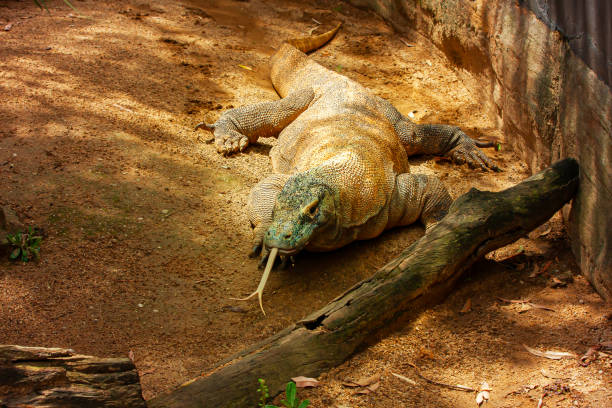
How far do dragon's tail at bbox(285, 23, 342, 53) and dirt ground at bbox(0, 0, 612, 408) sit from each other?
0.69m

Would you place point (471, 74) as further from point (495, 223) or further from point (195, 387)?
point (195, 387)

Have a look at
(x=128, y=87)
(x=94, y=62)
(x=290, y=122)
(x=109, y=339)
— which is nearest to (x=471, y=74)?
(x=290, y=122)

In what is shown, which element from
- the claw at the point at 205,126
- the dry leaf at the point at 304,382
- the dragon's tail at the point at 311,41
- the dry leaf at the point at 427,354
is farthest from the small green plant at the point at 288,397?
the dragon's tail at the point at 311,41

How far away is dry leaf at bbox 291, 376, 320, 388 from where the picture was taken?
2.75 metres

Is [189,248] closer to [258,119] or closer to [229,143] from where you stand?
[229,143]

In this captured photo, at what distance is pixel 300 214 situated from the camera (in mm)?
3715

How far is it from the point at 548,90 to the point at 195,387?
143 inches

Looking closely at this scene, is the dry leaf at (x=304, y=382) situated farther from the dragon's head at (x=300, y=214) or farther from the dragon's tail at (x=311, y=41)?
the dragon's tail at (x=311, y=41)

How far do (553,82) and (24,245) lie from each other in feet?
13.3

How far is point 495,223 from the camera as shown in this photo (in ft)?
11.6

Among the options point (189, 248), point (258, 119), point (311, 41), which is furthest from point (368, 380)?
point (311, 41)

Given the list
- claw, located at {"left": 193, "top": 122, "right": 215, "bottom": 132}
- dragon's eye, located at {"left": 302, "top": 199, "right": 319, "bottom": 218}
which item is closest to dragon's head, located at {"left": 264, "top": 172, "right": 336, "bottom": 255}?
dragon's eye, located at {"left": 302, "top": 199, "right": 319, "bottom": 218}

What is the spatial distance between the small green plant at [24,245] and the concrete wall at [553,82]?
354 centimetres

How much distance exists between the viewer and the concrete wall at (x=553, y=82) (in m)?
3.43
